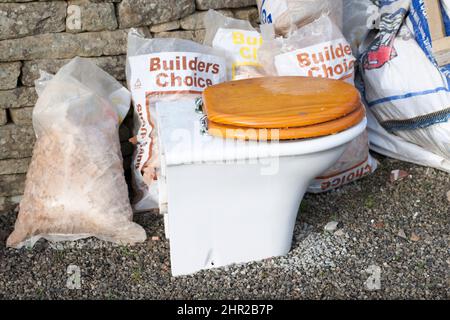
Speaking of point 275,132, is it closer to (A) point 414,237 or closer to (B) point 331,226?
(B) point 331,226

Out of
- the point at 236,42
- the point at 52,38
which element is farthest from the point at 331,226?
the point at 52,38

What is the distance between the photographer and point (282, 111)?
5.52 feet

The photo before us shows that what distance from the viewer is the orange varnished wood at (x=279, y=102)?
1.66 m

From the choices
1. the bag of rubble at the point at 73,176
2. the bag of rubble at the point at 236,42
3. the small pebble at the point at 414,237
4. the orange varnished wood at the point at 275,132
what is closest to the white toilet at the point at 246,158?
the orange varnished wood at the point at 275,132

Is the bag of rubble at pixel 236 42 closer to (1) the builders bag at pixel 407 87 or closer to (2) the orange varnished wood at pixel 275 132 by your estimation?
(1) the builders bag at pixel 407 87

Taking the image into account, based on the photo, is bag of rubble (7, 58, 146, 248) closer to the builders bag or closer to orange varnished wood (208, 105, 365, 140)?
orange varnished wood (208, 105, 365, 140)

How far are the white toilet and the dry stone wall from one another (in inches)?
17.9

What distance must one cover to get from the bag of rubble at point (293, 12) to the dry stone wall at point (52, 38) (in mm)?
186

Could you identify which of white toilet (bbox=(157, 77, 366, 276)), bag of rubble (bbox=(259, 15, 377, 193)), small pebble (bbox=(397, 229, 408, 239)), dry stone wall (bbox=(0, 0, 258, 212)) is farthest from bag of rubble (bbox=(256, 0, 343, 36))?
small pebble (bbox=(397, 229, 408, 239))

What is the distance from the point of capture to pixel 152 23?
7.32ft

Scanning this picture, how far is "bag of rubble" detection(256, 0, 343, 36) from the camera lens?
2.19m

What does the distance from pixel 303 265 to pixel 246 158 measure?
18.1 inches

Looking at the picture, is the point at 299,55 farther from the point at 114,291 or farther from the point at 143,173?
the point at 114,291

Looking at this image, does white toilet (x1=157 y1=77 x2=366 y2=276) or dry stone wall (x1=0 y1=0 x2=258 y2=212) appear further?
dry stone wall (x1=0 y1=0 x2=258 y2=212)
